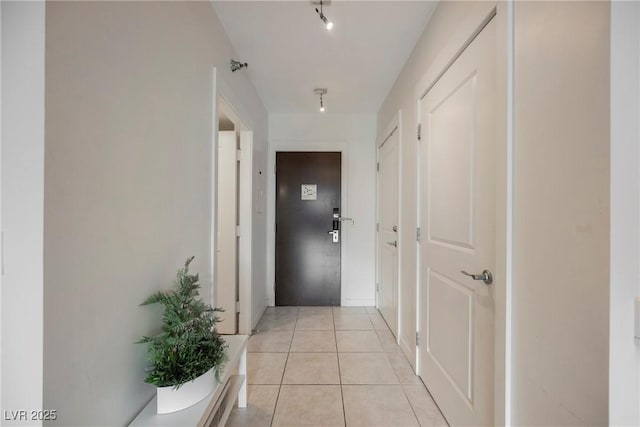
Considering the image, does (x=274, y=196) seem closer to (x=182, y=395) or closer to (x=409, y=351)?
(x=409, y=351)

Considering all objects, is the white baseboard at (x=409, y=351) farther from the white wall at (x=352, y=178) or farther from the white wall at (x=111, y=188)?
the white wall at (x=111, y=188)

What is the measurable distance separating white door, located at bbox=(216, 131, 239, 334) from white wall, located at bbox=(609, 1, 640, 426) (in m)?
2.57

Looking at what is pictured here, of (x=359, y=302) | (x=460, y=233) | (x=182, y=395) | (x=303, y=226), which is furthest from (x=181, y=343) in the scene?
(x=359, y=302)

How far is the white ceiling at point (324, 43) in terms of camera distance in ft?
5.78

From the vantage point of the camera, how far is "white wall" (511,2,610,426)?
0.70 m

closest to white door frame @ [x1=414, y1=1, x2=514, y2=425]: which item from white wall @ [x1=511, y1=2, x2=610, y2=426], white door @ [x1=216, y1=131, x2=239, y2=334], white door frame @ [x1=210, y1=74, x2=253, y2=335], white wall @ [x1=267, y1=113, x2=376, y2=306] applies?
white wall @ [x1=511, y1=2, x2=610, y2=426]

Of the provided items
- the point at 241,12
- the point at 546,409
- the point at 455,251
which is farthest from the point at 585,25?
the point at 241,12

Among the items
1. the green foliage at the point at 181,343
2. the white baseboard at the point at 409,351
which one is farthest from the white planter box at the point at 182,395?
the white baseboard at the point at 409,351

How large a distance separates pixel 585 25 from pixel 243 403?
2193 millimetres

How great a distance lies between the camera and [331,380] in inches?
77.2

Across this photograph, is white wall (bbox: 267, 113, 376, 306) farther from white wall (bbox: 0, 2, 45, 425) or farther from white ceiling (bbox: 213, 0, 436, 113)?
white wall (bbox: 0, 2, 45, 425)

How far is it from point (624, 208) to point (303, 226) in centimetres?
307

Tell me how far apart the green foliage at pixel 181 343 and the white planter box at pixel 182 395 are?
3cm

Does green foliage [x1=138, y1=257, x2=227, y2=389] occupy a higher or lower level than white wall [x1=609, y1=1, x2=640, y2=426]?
lower
